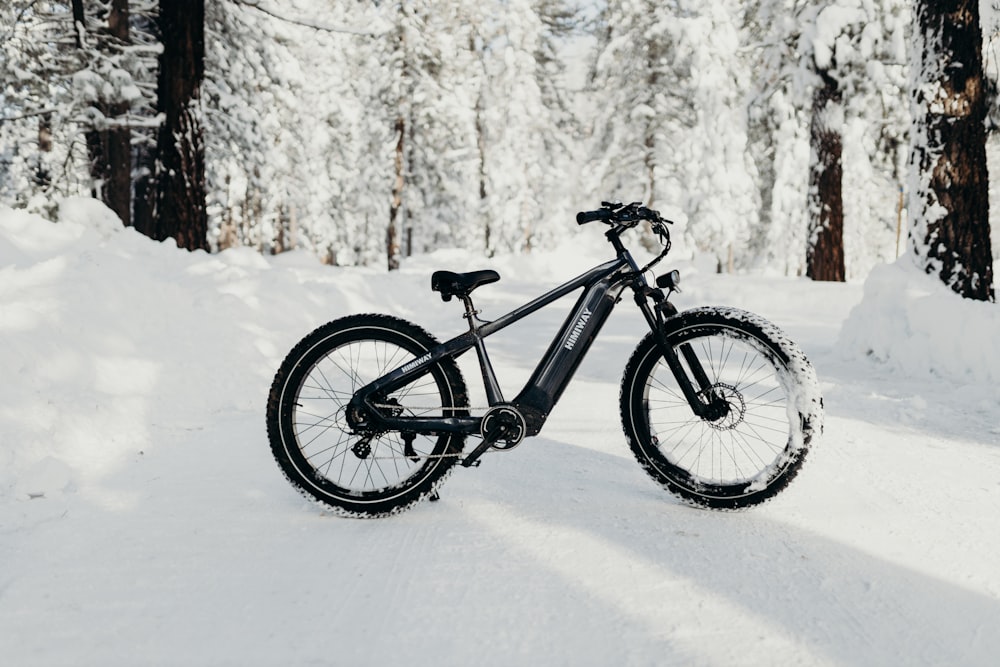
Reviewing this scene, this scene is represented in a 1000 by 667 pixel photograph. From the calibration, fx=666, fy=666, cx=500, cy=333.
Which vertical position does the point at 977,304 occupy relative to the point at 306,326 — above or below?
above

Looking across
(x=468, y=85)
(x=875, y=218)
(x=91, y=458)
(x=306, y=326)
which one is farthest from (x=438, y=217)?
(x=91, y=458)

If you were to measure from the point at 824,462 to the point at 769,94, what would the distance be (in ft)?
52.0

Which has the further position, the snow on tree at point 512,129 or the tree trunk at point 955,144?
the snow on tree at point 512,129

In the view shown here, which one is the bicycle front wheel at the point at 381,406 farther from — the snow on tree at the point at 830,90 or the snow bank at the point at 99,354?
the snow on tree at the point at 830,90

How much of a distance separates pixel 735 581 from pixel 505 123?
37.4 metres

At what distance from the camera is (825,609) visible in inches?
90.4

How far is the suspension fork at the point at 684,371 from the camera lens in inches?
128

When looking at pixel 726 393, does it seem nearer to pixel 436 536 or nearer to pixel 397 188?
pixel 436 536

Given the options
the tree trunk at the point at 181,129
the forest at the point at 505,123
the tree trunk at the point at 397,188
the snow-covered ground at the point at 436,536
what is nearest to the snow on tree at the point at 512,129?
the forest at the point at 505,123

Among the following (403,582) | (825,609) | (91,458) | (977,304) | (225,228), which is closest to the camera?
(825,609)

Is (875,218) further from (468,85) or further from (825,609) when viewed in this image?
(825,609)

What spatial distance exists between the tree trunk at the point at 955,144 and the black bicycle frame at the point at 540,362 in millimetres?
5675

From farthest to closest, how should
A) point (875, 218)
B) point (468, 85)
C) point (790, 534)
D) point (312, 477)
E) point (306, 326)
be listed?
1. point (875, 218)
2. point (468, 85)
3. point (306, 326)
4. point (312, 477)
5. point (790, 534)

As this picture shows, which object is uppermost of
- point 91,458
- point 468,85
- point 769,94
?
point 468,85
